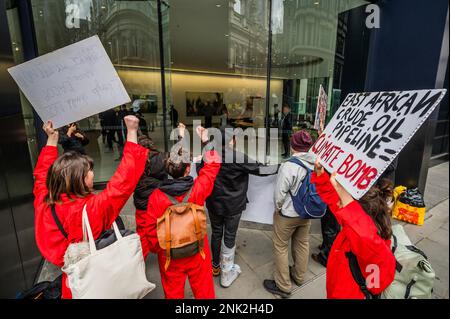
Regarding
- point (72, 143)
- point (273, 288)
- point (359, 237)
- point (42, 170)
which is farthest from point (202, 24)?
point (359, 237)

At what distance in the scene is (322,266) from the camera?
3143mm

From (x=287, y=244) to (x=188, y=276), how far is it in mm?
1149

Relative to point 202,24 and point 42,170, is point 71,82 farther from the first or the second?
point 202,24

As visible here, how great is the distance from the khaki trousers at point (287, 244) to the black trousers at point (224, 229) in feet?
1.48

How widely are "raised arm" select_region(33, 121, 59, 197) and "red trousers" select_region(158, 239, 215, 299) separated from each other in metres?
1.07

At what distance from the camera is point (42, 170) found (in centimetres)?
191

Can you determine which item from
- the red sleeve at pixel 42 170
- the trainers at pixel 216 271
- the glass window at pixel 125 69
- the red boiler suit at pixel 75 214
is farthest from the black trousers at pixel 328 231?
the glass window at pixel 125 69

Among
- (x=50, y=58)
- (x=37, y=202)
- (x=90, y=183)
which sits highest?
(x=50, y=58)

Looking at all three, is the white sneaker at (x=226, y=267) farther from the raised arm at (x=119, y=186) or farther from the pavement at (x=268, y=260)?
the raised arm at (x=119, y=186)

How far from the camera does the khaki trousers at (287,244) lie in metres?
2.58

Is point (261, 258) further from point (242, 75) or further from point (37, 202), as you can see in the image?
point (242, 75)

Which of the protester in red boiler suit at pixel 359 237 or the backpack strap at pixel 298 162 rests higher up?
the backpack strap at pixel 298 162

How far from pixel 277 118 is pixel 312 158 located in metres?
5.51
